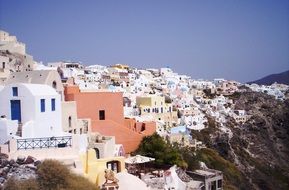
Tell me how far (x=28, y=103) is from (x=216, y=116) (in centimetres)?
3993

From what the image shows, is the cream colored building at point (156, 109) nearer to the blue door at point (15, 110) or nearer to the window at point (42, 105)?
the window at point (42, 105)

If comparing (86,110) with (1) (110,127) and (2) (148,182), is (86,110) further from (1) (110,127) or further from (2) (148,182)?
(2) (148,182)

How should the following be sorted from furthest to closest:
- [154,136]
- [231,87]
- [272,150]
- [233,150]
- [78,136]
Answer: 1. [231,87]
2. [272,150]
3. [233,150]
4. [154,136]
5. [78,136]

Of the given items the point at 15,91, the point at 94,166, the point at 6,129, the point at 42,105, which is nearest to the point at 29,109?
the point at 42,105

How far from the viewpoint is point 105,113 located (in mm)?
21875

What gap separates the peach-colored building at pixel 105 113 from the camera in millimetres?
20312

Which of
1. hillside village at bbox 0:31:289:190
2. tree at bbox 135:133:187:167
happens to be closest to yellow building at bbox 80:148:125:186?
hillside village at bbox 0:31:289:190

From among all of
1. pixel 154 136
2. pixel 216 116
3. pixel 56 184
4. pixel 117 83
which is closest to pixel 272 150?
pixel 216 116

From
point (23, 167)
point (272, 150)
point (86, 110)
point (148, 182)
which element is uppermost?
point (86, 110)

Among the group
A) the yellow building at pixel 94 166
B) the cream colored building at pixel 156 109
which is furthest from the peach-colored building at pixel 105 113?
the cream colored building at pixel 156 109

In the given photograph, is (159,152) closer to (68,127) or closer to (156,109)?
(68,127)

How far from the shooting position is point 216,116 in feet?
174

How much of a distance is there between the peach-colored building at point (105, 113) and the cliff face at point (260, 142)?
2258 cm

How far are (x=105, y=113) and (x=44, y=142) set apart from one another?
Result: 7.65 m
